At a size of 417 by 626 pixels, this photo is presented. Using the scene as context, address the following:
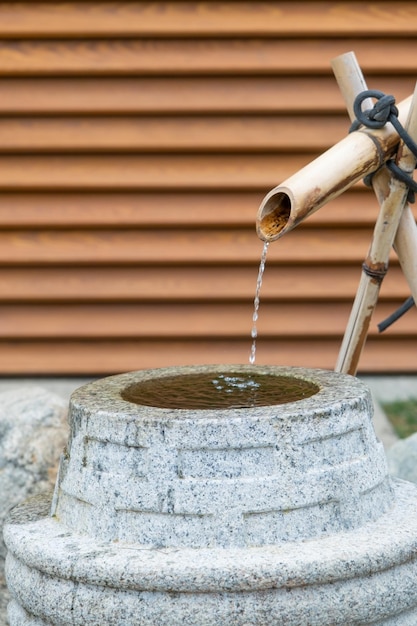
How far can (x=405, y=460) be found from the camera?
3451 mm

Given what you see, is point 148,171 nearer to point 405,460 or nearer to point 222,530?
point 405,460

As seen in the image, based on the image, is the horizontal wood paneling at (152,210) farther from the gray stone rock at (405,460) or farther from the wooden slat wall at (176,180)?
the gray stone rock at (405,460)

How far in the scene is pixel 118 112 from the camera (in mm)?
4898

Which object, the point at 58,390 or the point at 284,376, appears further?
the point at 58,390

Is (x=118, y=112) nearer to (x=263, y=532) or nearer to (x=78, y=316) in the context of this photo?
(x=78, y=316)

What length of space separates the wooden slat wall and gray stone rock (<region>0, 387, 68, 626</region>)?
1.56 meters

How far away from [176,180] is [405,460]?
2.12 m

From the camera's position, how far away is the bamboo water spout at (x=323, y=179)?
243 centimetres

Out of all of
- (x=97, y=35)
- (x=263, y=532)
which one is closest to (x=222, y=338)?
(x=97, y=35)

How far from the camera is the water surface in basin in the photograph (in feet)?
Result: 8.34

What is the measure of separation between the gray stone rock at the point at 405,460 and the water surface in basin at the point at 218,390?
784 mm

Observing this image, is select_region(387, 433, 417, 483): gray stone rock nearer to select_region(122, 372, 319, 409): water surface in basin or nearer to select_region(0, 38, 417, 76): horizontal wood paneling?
select_region(122, 372, 319, 409): water surface in basin

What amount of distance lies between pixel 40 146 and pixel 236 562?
324 centimetres

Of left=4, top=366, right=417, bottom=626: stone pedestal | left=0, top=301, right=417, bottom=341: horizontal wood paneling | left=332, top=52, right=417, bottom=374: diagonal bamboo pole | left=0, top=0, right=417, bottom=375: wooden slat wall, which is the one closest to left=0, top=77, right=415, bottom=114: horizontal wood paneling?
left=0, top=0, right=417, bottom=375: wooden slat wall
